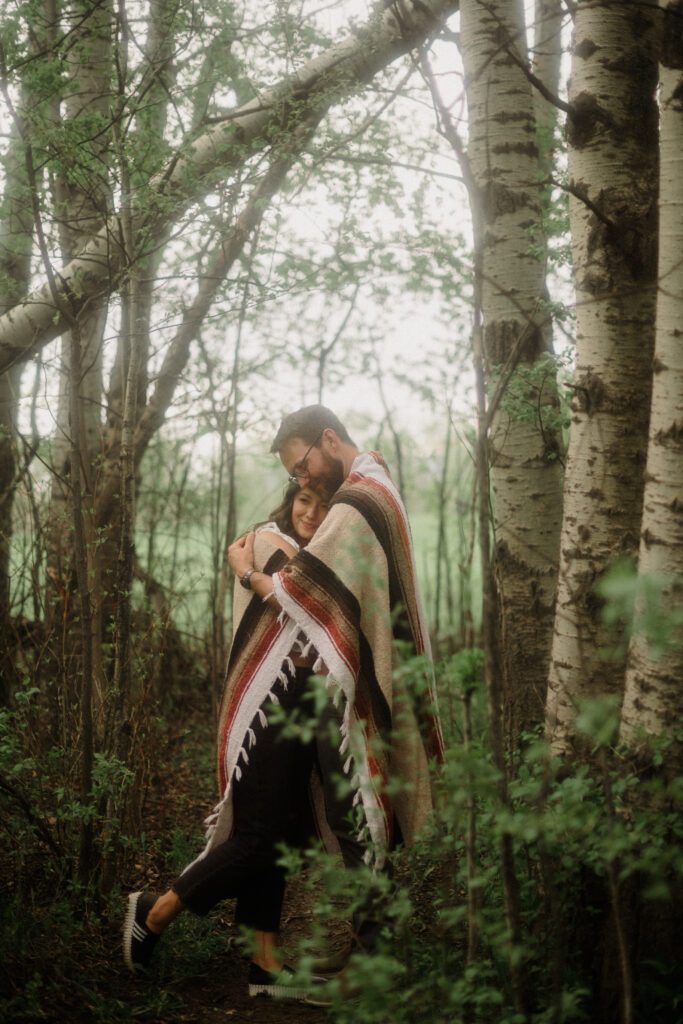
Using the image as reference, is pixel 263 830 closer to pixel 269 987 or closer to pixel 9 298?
pixel 269 987

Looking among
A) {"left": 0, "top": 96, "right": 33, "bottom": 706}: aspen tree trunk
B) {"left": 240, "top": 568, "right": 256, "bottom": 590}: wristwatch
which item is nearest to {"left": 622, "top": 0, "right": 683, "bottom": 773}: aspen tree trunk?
{"left": 240, "top": 568, "right": 256, "bottom": 590}: wristwatch

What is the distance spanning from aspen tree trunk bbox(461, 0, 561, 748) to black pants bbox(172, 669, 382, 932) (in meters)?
0.98

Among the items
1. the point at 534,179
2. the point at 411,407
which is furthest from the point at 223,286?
the point at 411,407

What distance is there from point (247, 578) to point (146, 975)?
4.27ft

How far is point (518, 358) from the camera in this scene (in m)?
3.75

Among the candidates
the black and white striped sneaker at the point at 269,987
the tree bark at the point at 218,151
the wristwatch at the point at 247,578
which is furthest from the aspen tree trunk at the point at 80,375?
the black and white striped sneaker at the point at 269,987

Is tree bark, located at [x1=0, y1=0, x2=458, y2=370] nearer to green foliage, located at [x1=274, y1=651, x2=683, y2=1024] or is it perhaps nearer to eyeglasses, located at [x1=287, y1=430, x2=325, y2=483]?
eyeglasses, located at [x1=287, y1=430, x2=325, y2=483]

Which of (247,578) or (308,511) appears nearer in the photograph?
(247,578)

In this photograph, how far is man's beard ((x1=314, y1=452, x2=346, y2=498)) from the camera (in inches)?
126

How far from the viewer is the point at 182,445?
7137 millimetres

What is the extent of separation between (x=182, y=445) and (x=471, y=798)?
18.1 feet

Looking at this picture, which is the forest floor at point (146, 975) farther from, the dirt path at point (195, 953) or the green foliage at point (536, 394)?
the green foliage at point (536, 394)

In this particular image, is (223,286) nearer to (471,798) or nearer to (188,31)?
(188,31)

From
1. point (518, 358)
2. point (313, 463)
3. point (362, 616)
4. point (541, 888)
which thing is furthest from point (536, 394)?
point (541, 888)
